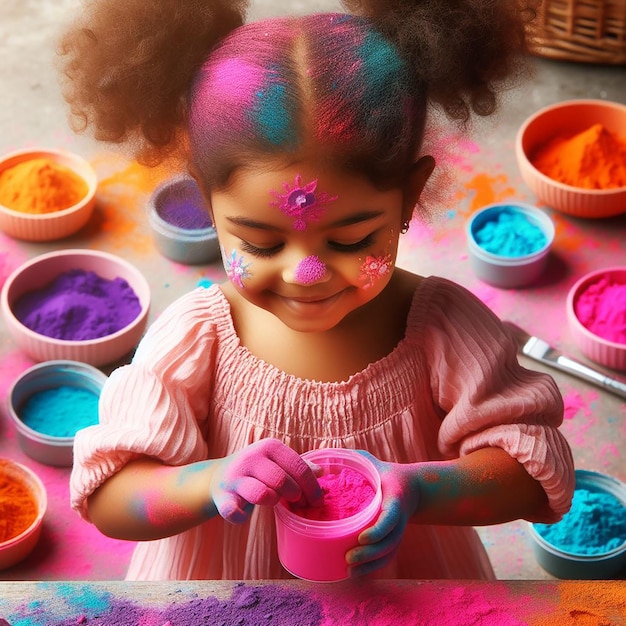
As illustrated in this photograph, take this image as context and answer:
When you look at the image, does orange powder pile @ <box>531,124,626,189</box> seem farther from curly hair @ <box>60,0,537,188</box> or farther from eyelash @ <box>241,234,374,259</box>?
eyelash @ <box>241,234,374,259</box>

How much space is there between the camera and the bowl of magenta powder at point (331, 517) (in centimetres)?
119

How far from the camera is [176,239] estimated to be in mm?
2688

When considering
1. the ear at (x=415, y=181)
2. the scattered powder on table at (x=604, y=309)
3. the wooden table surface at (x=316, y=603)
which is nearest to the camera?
the wooden table surface at (x=316, y=603)

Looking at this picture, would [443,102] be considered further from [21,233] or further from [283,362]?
[21,233]

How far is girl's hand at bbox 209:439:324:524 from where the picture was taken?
1.20 m

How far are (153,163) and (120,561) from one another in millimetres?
1024

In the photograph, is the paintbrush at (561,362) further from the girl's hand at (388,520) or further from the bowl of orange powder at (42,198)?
the girl's hand at (388,520)

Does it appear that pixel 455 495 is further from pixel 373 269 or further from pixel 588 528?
pixel 588 528

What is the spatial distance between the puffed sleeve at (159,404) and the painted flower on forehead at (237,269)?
6.7 inches

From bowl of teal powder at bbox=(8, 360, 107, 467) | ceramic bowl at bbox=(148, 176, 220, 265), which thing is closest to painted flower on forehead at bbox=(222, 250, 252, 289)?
bowl of teal powder at bbox=(8, 360, 107, 467)

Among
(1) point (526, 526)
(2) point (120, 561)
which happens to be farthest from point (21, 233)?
(1) point (526, 526)

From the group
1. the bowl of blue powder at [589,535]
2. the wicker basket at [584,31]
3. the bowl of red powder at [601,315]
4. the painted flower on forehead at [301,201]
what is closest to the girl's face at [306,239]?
the painted flower on forehead at [301,201]

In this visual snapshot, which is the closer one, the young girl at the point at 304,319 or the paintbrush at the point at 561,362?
the young girl at the point at 304,319

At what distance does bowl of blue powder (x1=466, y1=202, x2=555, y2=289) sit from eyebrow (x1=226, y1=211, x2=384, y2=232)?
4.68 feet
